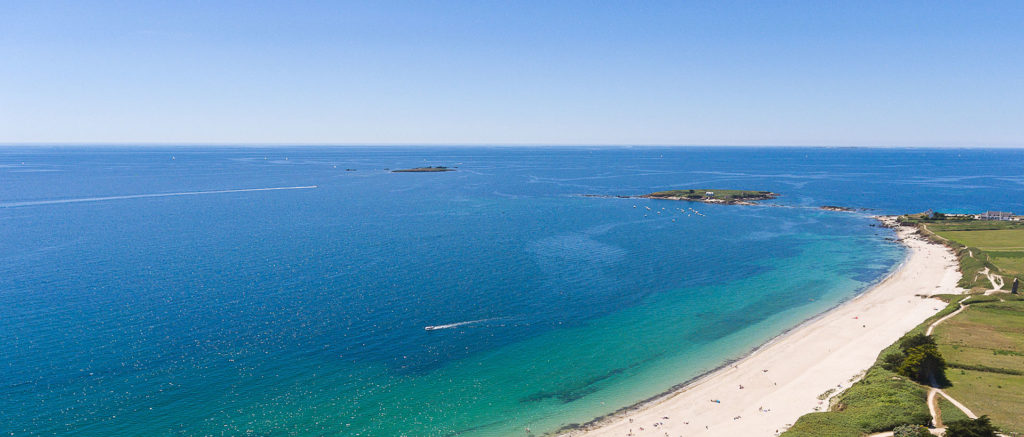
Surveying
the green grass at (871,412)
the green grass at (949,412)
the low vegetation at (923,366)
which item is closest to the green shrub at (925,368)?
the low vegetation at (923,366)

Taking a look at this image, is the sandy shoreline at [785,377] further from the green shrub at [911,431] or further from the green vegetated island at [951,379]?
the green shrub at [911,431]

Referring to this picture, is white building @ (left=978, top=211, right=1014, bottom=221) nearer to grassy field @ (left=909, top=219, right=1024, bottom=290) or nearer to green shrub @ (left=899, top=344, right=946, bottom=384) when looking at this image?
grassy field @ (left=909, top=219, right=1024, bottom=290)

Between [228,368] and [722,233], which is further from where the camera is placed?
[722,233]

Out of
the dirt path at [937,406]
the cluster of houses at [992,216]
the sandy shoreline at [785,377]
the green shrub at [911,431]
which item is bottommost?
the sandy shoreline at [785,377]

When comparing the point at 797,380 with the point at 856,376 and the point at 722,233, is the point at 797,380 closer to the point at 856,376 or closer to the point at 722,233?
the point at 856,376

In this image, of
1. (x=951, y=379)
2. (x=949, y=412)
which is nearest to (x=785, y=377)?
(x=951, y=379)

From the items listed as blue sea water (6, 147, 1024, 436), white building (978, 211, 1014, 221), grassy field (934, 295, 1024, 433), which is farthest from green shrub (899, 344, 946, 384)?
white building (978, 211, 1014, 221)

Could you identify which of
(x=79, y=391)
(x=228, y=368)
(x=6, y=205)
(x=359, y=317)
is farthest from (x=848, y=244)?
(x=6, y=205)
